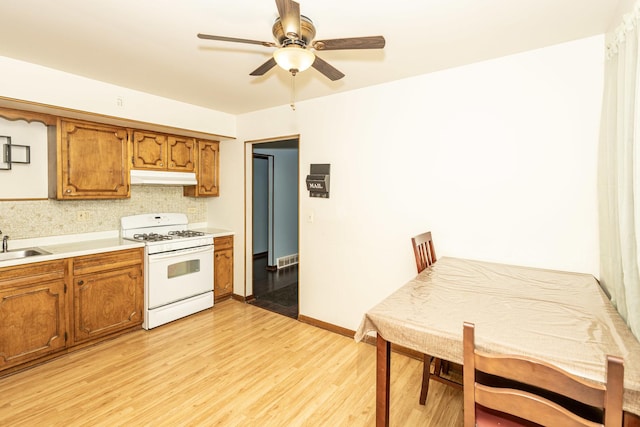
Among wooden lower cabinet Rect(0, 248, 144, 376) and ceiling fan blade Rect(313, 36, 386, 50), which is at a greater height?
ceiling fan blade Rect(313, 36, 386, 50)

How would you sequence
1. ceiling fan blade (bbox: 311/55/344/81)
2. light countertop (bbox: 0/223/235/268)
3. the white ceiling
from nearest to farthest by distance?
the white ceiling, ceiling fan blade (bbox: 311/55/344/81), light countertop (bbox: 0/223/235/268)

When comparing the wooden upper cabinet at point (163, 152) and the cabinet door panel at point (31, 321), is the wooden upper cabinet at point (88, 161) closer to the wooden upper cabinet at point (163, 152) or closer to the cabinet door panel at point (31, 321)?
the wooden upper cabinet at point (163, 152)

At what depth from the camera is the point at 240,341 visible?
307 cm

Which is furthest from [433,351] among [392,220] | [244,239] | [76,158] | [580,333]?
[76,158]

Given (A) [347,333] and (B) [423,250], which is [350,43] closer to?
(B) [423,250]

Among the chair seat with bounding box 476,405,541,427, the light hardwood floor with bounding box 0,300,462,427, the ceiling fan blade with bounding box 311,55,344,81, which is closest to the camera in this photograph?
the chair seat with bounding box 476,405,541,427

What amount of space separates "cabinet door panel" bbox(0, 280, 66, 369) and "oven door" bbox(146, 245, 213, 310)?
2.47 feet

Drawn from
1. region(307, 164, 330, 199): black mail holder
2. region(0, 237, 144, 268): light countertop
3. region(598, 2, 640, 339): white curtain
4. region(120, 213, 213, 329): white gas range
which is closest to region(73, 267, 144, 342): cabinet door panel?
region(120, 213, 213, 329): white gas range

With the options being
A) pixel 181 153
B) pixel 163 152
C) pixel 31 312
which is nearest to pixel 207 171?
pixel 181 153

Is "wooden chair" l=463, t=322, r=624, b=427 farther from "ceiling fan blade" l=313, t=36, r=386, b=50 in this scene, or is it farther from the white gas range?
the white gas range

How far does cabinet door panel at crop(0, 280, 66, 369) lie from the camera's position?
7.90ft

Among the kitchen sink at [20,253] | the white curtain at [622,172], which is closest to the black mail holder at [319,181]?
the white curtain at [622,172]

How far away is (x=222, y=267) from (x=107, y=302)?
1.35 m

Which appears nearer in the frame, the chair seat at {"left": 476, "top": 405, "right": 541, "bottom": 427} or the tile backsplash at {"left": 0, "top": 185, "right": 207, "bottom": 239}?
the chair seat at {"left": 476, "top": 405, "right": 541, "bottom": 427}
